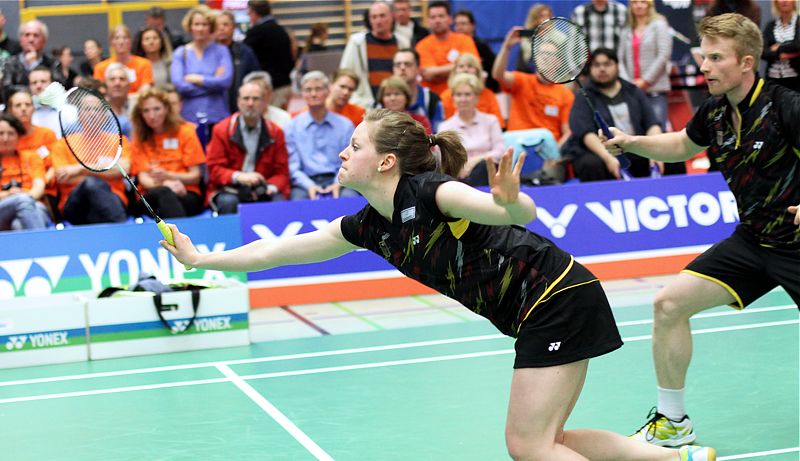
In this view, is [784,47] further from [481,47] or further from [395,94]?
[395,94]

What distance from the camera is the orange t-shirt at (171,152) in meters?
8.76

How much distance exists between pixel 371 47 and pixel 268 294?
3.14 metres

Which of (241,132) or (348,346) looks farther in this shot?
(241,132)

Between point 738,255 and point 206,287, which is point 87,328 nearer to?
point 206,287

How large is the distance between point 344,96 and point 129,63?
2.11 metres

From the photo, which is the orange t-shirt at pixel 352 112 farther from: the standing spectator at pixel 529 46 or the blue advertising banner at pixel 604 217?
the standing spectator at pixel 529 46

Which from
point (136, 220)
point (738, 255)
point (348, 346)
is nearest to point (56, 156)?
point (136, 220)

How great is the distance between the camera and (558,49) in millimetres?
5945

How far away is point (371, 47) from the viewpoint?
10.4 meters

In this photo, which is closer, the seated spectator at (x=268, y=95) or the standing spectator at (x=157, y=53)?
the seated spectator at (x=268, y=95)

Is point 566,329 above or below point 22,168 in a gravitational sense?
above

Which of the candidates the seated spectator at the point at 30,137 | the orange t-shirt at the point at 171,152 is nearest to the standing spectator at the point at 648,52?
the orange t-shirt at the point at 171,152

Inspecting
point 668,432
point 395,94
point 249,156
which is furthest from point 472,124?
point 668,432

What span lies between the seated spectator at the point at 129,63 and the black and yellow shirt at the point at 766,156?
6.52 meters
